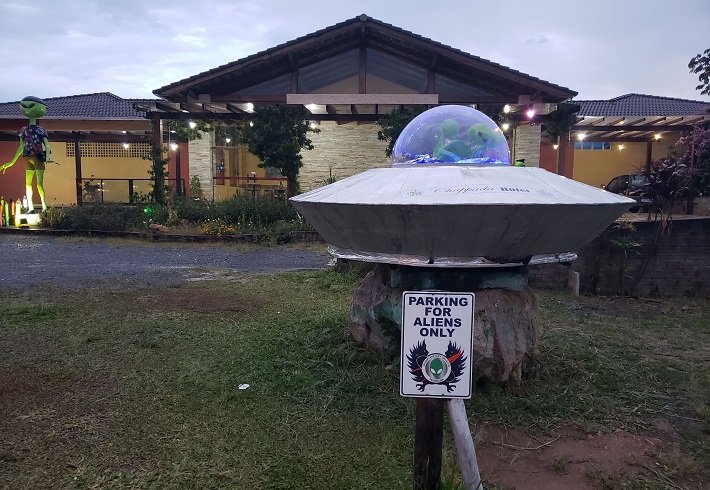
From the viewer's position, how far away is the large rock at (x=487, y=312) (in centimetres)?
372

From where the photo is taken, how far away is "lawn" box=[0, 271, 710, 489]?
286cm

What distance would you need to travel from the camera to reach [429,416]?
228 cm

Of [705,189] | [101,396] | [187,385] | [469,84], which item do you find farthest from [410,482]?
[469,84]

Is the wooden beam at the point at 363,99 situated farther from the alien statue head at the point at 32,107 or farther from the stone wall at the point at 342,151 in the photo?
the alien statue head at the point at 32,107

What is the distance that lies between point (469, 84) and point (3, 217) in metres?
13.3

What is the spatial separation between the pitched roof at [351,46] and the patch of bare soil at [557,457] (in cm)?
1166

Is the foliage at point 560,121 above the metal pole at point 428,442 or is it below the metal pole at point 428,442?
above

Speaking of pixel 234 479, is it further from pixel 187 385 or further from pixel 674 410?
pixel 674 410

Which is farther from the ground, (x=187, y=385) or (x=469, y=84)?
(x=469, y=84)

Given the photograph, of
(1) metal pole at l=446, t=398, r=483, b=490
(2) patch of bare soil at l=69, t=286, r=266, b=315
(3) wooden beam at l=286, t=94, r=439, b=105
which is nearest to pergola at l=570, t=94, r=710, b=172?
(3) wooden beam at l=286, t=94, r=439, b=105

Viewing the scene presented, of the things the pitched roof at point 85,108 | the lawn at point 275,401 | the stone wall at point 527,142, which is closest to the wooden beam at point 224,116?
the pitched roof at point 85,108

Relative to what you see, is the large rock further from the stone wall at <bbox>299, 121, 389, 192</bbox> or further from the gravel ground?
the stone wall at <bbox>299, 121, 389, 192</bbox>

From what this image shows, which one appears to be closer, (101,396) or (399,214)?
(399,214)

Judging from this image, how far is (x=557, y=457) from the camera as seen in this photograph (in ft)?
10.0
